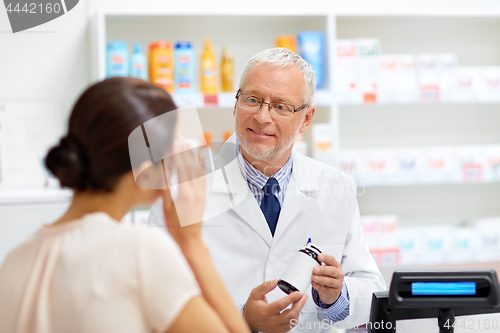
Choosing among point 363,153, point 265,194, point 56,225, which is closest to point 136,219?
point 265,194

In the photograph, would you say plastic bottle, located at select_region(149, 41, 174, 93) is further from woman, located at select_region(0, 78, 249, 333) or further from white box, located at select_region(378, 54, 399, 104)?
woman, located at select_region(0, 78, 249, 333)

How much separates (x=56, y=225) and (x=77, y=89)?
7.03 ft

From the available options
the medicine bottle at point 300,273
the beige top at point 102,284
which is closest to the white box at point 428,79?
the medicine bottle at point 300,273

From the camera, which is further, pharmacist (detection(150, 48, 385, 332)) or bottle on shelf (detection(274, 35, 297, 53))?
bottle on shelf (detection(274, 35, 297, 53))

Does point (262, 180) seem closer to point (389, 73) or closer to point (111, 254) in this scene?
point (111, 254)

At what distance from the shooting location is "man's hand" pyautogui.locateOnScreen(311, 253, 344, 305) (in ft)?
3.73

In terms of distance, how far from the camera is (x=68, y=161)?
646 millimetres

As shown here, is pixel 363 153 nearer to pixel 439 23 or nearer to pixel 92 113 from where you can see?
pixel 439 23

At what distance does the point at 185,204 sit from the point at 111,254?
135 mm

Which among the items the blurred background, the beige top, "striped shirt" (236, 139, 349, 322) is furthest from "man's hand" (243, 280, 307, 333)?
the blurred background

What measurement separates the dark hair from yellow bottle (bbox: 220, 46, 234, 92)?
6.03 feet

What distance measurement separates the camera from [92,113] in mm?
640

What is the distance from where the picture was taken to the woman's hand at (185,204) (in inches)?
27.0

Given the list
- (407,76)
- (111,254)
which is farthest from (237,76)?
(111,254)
